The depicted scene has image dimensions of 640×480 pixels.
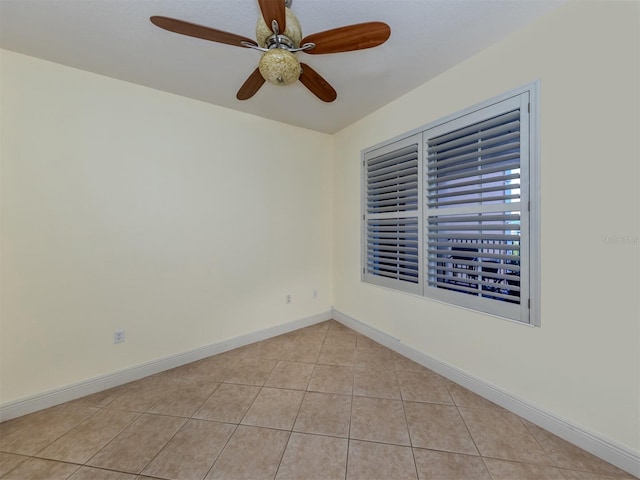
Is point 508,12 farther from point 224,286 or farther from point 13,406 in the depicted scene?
point 13,406

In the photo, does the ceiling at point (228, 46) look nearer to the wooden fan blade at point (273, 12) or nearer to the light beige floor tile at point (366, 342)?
the wooden fan blade at point (273, 12)

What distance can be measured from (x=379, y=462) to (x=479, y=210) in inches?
69.9

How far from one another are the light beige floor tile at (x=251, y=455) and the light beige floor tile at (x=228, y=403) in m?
0.15

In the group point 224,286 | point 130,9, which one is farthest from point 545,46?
point 224,286

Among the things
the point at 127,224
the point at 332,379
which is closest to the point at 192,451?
the point at 332,379

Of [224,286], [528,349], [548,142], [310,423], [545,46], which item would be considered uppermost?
[545,46]

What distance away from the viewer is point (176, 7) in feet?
4.73

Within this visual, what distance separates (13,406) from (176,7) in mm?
2835

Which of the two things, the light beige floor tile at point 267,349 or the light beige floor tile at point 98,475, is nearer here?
the light beige floor tile at point 98,475

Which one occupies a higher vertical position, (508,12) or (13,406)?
(508,12)

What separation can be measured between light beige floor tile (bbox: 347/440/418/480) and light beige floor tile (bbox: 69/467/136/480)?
117 cm

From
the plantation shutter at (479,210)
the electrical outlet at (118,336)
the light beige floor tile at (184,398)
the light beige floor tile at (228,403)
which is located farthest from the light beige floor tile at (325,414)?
the electrical outlet at (118,336)

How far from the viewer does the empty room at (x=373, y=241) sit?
4.45ft

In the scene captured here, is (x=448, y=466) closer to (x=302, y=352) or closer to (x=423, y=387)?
(x=423, y=387)
